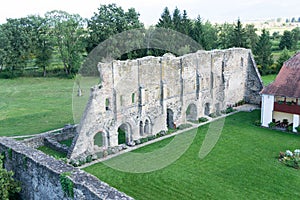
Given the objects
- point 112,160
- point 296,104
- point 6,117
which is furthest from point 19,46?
point 296,104

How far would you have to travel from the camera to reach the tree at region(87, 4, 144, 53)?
56344 millimetres

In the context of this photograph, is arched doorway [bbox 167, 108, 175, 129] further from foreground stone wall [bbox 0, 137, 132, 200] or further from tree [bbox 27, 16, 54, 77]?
tree [bbox 27, 16, 54, 77]

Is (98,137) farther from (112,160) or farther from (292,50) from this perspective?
(292,50)

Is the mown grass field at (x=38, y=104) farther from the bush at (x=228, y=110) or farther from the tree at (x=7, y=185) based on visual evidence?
the bush at (x=228, y=110)

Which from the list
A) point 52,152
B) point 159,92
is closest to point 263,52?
point 159,92

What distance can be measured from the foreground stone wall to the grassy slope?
11.8 m

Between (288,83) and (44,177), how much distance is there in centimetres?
2165

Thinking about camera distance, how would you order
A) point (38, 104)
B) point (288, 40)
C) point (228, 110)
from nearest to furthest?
point (228, 110) < point (38, 104) < point (288, 40)

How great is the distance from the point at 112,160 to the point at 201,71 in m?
13.0

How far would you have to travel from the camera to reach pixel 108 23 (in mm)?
57000

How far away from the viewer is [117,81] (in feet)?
78.5

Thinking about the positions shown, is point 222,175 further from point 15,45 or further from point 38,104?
point 15,45

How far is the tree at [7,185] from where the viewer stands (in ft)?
47.4

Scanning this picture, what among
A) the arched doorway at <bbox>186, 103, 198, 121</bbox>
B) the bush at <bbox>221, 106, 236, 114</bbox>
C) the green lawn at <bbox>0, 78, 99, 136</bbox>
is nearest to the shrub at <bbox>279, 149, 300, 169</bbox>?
the arched doorway at <bbox>186, 103, 198, 121</bbox>
